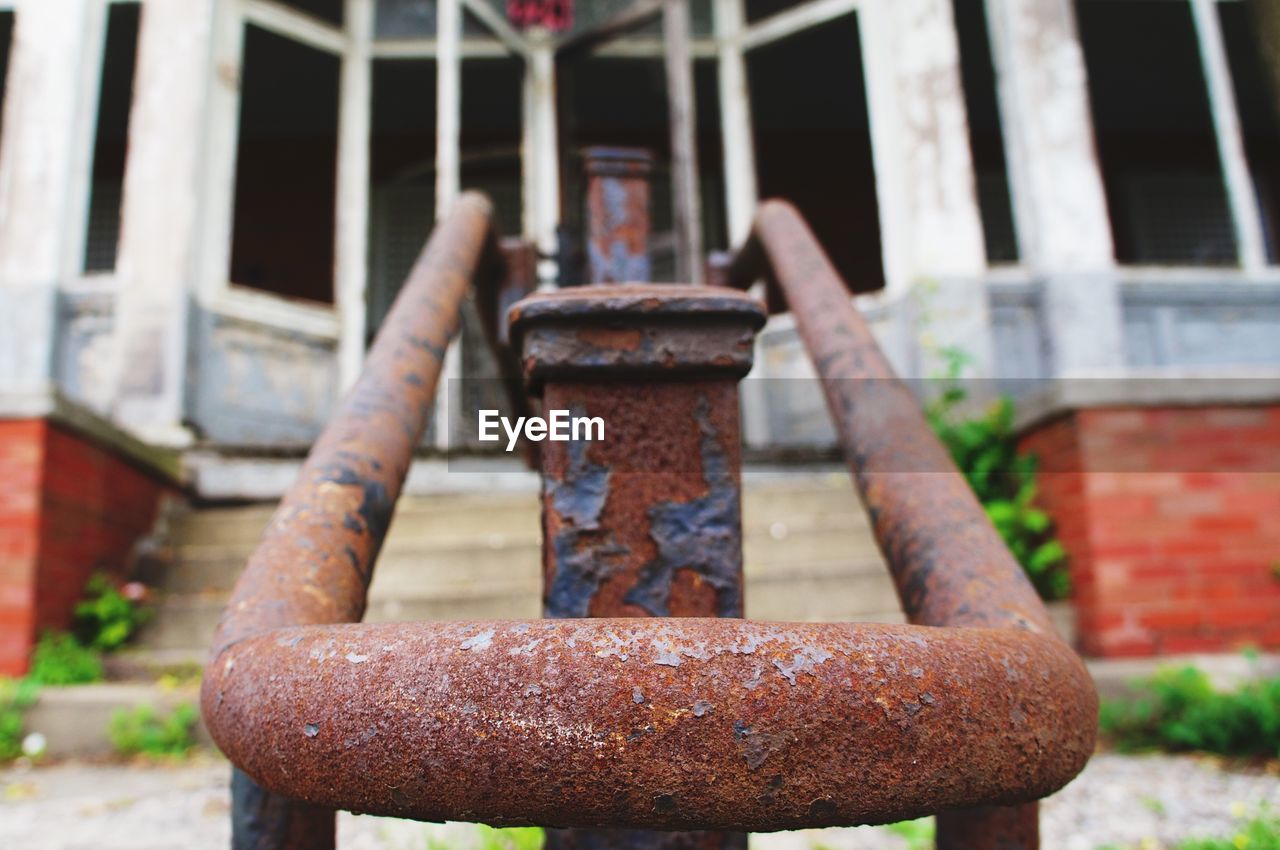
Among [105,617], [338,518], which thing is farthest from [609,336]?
[105,617]

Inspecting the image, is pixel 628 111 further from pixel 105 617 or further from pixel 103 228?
pixel 105 617

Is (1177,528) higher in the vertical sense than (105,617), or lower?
higher

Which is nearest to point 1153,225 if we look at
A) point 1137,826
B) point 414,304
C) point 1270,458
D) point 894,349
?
point 894,349

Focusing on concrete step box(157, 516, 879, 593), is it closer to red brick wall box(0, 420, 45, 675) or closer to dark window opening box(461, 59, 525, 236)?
red brick wall box(0, 420, 45, 675)

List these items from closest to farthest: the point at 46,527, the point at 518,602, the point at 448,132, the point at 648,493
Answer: the point at 648,493
the point at 46,527
the point at 518,602
the point at 448,132

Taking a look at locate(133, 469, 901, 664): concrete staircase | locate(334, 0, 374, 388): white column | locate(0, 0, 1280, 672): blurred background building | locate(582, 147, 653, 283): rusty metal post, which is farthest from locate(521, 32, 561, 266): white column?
locate(582, 147, 653, 283): rusty metal post

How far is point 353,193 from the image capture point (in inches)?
235

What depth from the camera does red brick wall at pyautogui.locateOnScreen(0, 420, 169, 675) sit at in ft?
9.83

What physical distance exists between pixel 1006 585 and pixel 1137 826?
1.62 metres

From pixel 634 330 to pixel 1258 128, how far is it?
11.6 metres

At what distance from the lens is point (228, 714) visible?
0.56 m

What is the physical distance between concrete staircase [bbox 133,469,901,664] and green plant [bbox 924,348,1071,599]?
50 cm

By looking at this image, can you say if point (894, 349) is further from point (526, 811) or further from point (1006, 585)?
point (526, 811)

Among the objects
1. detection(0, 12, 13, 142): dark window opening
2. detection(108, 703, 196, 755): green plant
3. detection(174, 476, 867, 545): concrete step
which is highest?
detection(0, 12, 13, 142): dark window opening
